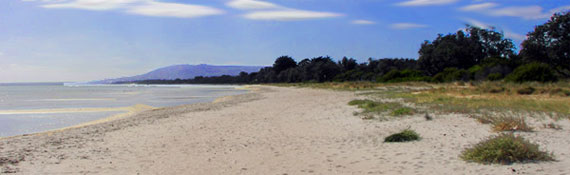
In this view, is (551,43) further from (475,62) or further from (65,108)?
(65,108)

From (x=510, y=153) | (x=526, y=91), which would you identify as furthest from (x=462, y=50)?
(x=510, y=153)

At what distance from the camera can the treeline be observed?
160 feet

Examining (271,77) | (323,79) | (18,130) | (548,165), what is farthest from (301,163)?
(271,77)

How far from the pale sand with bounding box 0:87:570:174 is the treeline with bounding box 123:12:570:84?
33.2 meters

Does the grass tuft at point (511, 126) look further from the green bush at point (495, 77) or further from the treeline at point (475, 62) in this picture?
the green bush at point (495, 77)

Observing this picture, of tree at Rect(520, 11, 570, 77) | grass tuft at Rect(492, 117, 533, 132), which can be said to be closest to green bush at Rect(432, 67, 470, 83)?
tree at Rect(520, 11, 570, 77)

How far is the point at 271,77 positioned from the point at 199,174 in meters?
147

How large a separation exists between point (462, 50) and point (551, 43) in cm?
2525

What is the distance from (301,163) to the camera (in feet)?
24.7

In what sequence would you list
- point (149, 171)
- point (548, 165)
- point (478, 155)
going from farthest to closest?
point (149, 171), point (478, 155), point (548, 165)

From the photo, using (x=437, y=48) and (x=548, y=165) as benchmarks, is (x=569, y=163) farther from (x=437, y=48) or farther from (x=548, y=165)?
(x=437, y=48)

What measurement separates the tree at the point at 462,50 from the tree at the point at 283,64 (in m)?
80.3

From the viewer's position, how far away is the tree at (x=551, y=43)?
49.4m

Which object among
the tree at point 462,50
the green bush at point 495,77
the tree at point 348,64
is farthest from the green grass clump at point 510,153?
the tree at point 348,64
